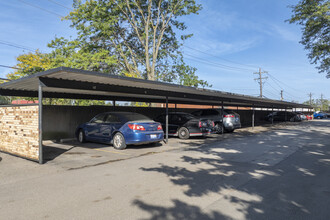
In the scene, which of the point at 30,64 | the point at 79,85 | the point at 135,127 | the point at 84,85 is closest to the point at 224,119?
the point at 135,127

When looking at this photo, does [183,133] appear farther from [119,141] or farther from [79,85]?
[79,85]

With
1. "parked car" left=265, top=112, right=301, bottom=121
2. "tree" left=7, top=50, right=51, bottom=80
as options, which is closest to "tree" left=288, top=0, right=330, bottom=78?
"parked car" left=265, top=112, right=301, bottom=121

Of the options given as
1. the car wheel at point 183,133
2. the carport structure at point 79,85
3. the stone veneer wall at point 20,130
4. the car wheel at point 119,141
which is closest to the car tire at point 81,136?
the carport structure at point 79,85

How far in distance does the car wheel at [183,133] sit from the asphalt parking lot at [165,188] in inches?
199

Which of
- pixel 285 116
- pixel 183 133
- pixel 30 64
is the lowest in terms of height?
pixel 183 133

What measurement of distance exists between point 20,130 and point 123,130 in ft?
11.1

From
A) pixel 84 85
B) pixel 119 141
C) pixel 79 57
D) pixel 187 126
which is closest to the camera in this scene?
pixel 84 85

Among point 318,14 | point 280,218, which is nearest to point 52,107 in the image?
point 280,218

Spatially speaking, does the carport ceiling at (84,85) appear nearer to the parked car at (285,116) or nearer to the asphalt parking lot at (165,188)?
the asphalt parking lot at (165,188)

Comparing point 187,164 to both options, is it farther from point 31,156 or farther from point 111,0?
point 111,0

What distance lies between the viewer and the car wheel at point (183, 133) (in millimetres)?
12859

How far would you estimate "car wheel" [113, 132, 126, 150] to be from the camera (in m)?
9.12

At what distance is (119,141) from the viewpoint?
927 cm

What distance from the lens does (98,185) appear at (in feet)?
15.9
